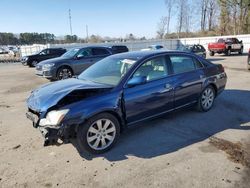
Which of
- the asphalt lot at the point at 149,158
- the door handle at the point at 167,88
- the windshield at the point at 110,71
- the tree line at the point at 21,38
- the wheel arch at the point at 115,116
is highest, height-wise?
the tree line at the point at 21,38

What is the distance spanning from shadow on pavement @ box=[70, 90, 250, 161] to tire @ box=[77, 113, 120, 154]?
130 mm

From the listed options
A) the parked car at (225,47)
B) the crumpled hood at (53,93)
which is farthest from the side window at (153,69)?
the parked car at (225,47)

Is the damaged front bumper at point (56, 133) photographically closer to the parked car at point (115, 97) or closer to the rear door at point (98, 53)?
the parked car at point (115, 97)

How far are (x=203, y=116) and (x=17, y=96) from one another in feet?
21.5

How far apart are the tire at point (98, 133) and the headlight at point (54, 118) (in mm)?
351

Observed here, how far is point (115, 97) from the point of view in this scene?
4477 millimetres

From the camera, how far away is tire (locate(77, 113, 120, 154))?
4.21 metres

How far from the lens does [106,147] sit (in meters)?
4.50

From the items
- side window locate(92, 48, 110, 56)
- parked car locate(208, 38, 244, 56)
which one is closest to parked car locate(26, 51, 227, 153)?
side window locate(92, 48, 110, 56)

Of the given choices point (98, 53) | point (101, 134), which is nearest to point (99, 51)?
point (98, 53)

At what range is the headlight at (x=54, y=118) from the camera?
157 inches

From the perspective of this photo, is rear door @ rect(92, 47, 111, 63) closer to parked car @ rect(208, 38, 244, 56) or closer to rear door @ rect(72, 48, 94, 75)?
rear door @ rect(72, 48, 94, 75)

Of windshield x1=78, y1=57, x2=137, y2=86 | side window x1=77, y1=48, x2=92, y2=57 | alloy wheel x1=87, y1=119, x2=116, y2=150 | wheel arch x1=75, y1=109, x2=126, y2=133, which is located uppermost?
side window x1=77, y1=48, x2=92, y2=57

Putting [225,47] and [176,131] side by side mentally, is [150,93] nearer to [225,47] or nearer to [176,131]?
[176,131]
